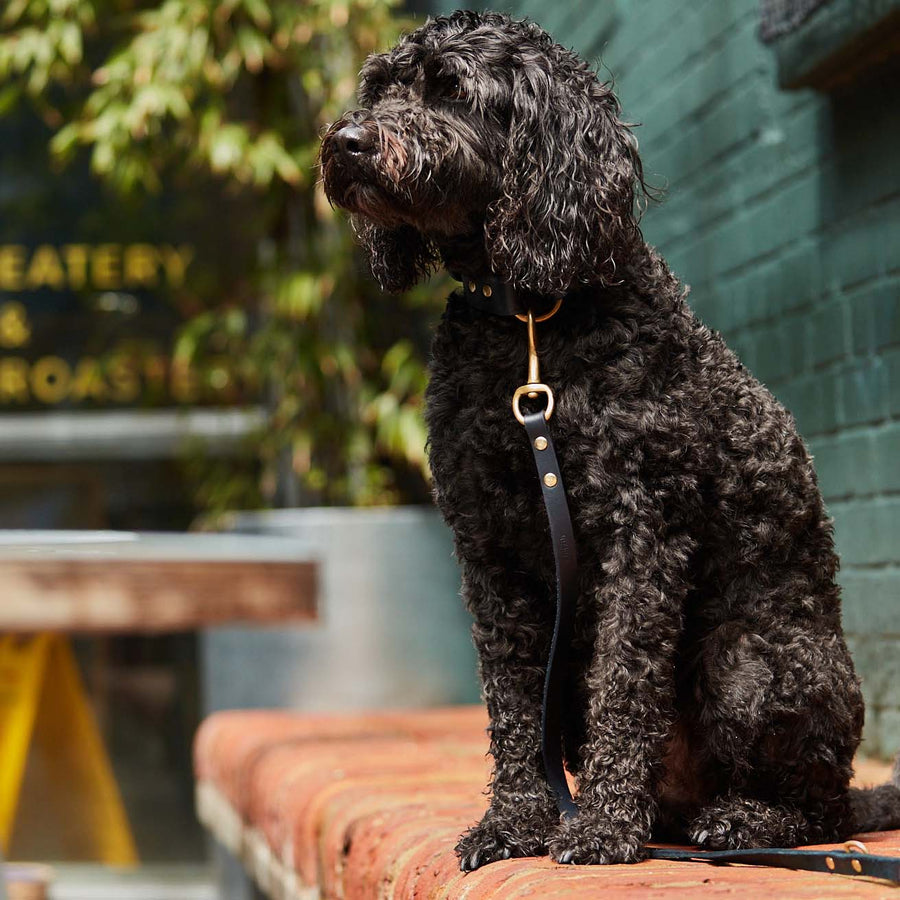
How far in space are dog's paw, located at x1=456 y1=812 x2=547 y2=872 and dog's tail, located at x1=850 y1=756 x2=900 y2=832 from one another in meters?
0.57

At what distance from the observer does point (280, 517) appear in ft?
17.1

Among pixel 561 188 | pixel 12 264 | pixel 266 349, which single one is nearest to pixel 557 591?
pixel 561 188

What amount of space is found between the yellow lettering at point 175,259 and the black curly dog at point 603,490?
16.2 feet

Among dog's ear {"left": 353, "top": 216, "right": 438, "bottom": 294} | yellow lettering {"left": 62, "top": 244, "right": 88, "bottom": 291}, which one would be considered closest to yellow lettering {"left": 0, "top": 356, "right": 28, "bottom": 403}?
yellow lettering {"left": 62, "top": 244, "right": 88, "bottom": 291}

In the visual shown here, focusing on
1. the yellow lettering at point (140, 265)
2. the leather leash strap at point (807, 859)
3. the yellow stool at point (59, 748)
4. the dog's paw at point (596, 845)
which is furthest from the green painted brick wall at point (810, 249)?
the yellow lettering at point (140, 265)

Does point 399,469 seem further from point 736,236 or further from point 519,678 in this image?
point 519,678

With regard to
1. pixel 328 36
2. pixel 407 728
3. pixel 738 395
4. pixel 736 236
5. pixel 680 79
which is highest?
pixel 328 36

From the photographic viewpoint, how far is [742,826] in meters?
1.99

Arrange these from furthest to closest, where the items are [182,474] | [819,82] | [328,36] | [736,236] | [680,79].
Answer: [182,474] < [328,36] < [680,79] < [736,236] < [819,82]

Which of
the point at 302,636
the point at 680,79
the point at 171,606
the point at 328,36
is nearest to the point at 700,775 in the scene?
the point at 171,606

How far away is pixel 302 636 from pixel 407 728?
87 centimetres

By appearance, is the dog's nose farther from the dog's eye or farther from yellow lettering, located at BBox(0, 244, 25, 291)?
yellow lettering, located at BBox(0, 244, 25, 291)

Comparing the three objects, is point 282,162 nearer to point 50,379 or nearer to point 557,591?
point 50,379

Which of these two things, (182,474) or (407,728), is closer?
(407,728)
